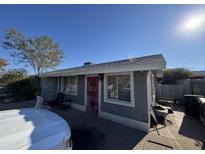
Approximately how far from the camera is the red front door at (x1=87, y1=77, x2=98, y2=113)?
758cm

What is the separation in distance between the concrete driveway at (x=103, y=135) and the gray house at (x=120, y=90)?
22.4 inches

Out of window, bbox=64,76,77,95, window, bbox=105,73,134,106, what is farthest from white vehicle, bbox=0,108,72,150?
window, bbox=64,76,77,95

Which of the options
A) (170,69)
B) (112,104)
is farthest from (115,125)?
(170,69)

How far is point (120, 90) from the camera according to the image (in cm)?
624

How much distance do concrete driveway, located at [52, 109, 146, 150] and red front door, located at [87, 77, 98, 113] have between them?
1.56m

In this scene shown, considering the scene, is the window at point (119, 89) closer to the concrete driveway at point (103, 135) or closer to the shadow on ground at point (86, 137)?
the concrete driveway at point (103, 135)

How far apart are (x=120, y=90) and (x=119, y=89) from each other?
0.07 meters

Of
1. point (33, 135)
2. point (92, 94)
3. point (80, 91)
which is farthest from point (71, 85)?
point (33, 135)

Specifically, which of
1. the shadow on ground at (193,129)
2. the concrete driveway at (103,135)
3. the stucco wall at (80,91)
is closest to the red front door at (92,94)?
the stucco wall at (80,91)

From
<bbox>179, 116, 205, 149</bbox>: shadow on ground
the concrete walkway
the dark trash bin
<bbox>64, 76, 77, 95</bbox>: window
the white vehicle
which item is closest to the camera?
the white vehicle

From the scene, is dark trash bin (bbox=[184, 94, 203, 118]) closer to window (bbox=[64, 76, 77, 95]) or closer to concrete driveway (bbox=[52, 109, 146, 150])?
concrete driveway (bbox=[52, 109, 146, 150])

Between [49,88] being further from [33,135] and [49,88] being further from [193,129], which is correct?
[193,129]

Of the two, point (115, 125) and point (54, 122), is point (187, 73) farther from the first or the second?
point (54, 122)
